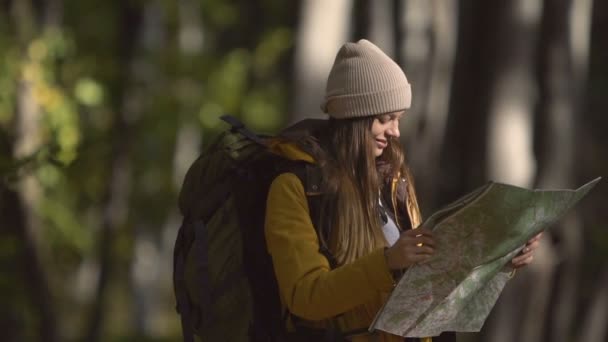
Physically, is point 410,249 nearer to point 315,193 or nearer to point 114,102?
point 315,193

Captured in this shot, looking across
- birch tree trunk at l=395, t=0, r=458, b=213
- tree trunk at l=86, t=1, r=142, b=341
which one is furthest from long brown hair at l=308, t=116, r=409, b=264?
tree trunk at l=86, t=1, r=142, b=341

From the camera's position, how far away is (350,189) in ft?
14.8

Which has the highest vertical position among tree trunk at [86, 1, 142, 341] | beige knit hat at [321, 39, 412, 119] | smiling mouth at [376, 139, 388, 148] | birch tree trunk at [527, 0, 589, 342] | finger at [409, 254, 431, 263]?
beige knit hat at [321, 39, 412, 119]

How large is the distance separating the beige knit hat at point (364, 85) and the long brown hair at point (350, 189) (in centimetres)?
4

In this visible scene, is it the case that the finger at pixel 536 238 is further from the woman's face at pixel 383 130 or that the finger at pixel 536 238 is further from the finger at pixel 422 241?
the woman's face at pixel 383 130

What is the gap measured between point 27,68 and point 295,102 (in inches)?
153

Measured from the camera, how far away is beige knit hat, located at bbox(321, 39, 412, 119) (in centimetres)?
455

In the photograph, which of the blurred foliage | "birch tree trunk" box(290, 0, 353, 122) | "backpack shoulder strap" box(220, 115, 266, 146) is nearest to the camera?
"backpack shoulder strap" box(220, 115, 266, 146)

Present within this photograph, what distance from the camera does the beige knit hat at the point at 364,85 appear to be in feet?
14.9

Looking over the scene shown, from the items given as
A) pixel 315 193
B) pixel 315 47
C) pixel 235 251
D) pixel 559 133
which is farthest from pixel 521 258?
pixel 559 133

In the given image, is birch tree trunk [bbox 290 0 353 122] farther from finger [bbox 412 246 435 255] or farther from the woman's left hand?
finger [bbox 412 246 435 255]

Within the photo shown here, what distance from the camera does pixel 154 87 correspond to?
2181cm

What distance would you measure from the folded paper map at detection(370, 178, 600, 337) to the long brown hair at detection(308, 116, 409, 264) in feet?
0.73

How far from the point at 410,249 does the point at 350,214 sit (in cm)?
33
